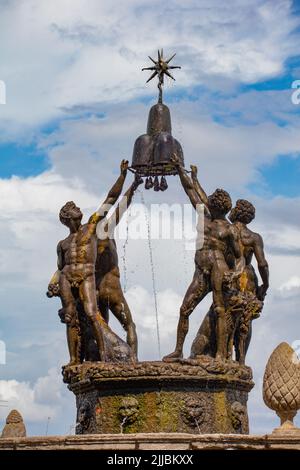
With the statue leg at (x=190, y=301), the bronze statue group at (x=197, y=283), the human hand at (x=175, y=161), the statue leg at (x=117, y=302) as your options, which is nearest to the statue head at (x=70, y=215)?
the bronze statue group at (x=197, y=283)

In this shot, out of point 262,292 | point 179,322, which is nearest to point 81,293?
point 179,322

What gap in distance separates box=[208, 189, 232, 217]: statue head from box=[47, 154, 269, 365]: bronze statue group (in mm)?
16

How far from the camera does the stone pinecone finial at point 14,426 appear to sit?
1981 centimetres

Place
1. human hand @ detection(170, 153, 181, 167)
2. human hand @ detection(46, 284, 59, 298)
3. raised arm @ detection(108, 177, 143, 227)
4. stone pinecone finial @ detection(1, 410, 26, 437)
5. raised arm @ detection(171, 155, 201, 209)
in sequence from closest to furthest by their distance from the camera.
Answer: stone pinecone finial @ detection(1, 410, 26, 437) → human hand @ detection(46, 284, 59, 298) → raised arm @ detection(171, 155, 201, 209) → human hand @ detection(170, 153, 181, 167) → raised arm @ detection(108, 177, 143, 227)

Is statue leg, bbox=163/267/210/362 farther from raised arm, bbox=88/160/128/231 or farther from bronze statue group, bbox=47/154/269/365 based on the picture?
raised arm, bbox=88/160/128/231

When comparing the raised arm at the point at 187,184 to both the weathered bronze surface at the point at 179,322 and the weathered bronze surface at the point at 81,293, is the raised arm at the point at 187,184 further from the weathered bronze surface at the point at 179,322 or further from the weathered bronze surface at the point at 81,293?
the weathered bronze surface at the point at 81,293

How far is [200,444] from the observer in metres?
15.7

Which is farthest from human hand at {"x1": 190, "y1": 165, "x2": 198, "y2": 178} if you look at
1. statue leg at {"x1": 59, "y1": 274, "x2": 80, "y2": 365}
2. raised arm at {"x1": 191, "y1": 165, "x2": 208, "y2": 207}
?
statue leg at {"x1": 59, "y1": 274, "x2": 80, "y2": 365}

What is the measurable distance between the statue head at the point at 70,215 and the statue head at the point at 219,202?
212 centimetres

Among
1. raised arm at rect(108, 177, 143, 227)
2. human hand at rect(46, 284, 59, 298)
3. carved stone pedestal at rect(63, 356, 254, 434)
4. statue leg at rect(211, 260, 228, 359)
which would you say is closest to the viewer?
carved stone pedestal at rect(63, 356, 254, 434)

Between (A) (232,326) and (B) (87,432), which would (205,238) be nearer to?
(A) (232,326)

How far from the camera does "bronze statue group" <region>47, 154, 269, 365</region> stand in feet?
64.4

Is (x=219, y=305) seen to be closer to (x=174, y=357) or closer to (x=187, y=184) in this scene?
(x=174, y=357)
